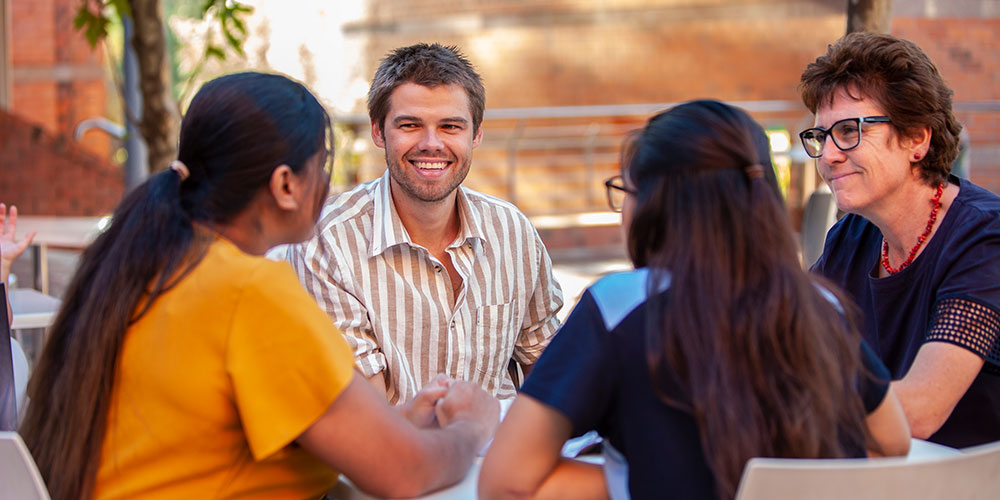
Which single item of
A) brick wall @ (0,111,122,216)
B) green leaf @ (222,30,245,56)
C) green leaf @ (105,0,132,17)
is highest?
green leaf @ (105,0,132,17)

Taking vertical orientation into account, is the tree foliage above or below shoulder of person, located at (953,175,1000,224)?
above

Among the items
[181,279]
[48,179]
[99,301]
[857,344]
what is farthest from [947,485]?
[48,179]

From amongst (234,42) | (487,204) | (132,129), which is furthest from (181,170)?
(132,129)

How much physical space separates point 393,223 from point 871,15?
2119 millimetres

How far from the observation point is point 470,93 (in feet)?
8.80

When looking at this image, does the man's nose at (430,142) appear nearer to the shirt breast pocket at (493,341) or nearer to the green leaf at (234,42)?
the shirt breast pocket at (493,341)

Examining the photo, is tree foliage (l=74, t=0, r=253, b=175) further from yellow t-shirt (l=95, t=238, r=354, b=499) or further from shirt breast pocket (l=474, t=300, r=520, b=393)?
yellow t-shirt (l=95, t=238, r=354, b=499)

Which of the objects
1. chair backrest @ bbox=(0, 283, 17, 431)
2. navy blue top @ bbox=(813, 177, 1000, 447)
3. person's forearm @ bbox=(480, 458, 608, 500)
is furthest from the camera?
chair backrest @ bbox=(0, 283, 17, 431)

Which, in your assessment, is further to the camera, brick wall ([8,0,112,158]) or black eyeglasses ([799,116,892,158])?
brick wall ([8,0,112,158])

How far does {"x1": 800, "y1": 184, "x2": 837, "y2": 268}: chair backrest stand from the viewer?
479 centimetres

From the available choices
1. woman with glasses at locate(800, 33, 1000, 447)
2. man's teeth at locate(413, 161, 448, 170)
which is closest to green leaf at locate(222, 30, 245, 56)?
man's teeth at locate(413, 161, 448, 170)

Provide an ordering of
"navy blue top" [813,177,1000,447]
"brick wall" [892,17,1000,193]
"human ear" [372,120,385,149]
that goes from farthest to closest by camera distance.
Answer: "brick wall" [892,17,1000,193] < "human ear" [372,120,385,149] < "navy blue top" [813,177,1000,447]

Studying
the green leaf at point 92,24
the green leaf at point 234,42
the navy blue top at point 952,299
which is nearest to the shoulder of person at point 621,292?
the navy blue top at point 952,299

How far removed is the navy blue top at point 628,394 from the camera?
1360 millimetres
